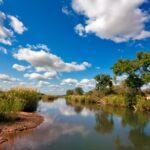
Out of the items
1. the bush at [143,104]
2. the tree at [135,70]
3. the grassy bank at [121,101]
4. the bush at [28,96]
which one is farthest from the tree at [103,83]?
the bush at [28,96]

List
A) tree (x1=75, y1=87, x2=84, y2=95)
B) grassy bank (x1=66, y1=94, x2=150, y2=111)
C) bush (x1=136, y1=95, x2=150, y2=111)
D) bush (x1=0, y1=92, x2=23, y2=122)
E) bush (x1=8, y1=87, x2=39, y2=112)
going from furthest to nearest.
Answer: tree (x1=75, y1=87, x2=84, y2=95) → grassy bank (x1=66, y1=94, x2=150, y2=111) → bush (x1=136, y1=95, x2=150, y2=111) → bush (x1=8, y1=87, x2=39, y2=112) → bush (x1=0, y1=92, x2=23, y2=122)

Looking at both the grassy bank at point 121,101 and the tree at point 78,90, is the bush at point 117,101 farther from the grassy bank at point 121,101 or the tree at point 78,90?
the tree at point 78,90

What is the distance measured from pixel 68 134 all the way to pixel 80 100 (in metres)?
46.5

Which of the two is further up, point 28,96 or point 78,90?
point 78,90

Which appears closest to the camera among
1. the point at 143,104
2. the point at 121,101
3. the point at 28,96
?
the point at 28,96

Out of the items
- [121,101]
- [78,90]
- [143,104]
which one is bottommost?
[143,104]

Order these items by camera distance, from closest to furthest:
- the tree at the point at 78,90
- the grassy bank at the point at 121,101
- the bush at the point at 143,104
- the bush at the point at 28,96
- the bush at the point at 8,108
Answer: the bush at the point at 8,108, the bush at the point at 28,96, the bush at the point at 143,104, the grassy bank at the point at 121,101, the tree at the point at 78,90

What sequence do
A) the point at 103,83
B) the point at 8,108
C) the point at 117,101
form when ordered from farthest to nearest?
the point at 103,83 → the point at 117,101 → the point at 8,108

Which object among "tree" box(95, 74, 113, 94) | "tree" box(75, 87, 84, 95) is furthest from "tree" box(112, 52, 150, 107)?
"tree" box(75, 87, 84, 95)

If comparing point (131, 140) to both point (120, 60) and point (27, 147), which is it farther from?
point (120, 60)

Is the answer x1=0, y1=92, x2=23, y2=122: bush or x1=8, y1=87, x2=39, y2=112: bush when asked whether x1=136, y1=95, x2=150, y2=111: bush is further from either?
x1=0, y1=92, x2=23, y2=122: bush

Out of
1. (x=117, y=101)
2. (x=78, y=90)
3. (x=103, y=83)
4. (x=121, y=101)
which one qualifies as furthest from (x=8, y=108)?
(x=78, y=90)

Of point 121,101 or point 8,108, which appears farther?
point 121,101

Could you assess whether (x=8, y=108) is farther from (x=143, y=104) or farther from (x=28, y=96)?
(x=143, y=104)
